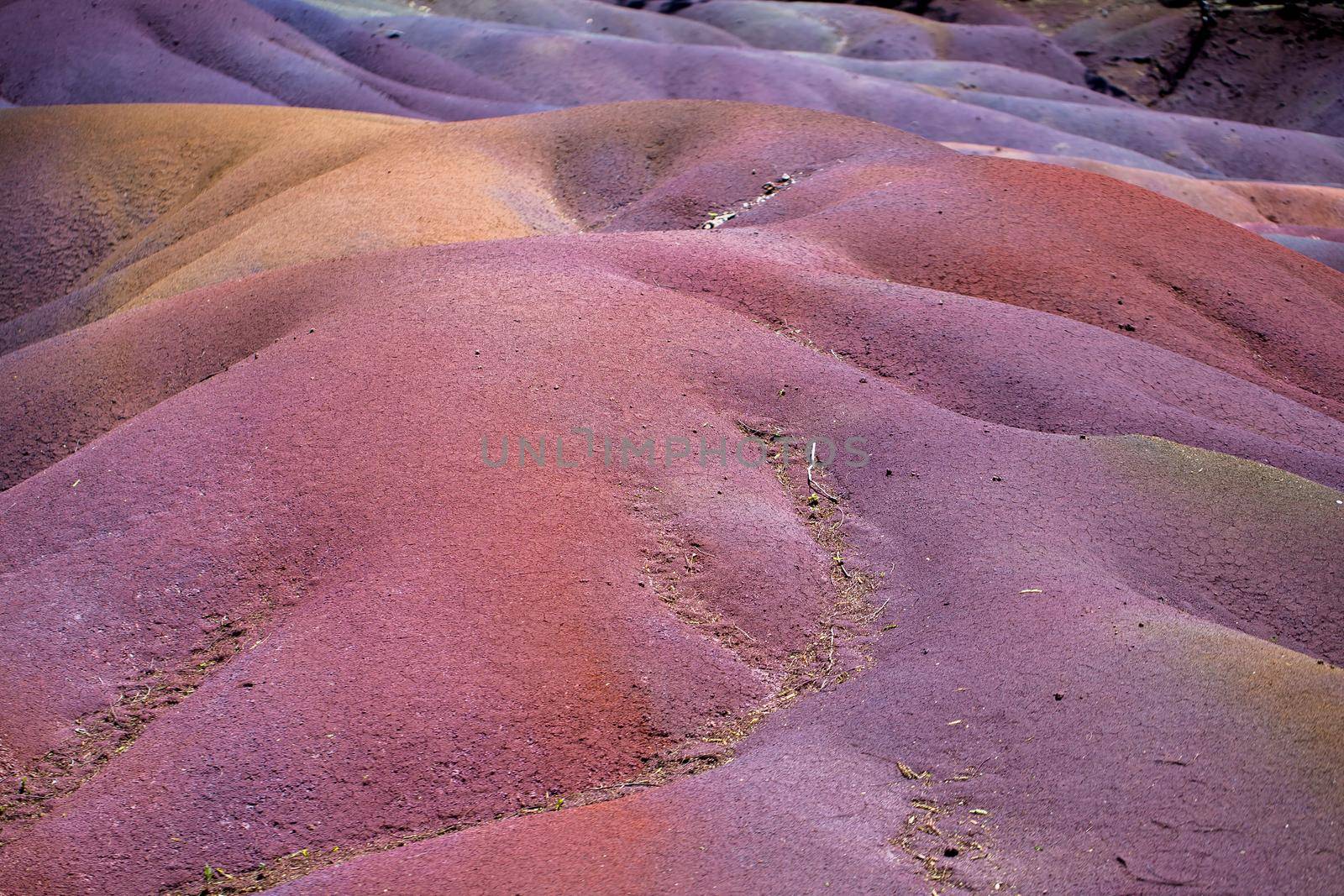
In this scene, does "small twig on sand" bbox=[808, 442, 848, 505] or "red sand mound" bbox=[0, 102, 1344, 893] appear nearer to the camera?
"red sand mound" bbox=[0, 102, 1344, 893]

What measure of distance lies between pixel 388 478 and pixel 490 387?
37.7 inches

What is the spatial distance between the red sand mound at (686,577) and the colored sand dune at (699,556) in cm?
2

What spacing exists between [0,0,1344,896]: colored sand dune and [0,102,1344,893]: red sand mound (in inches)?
0.9

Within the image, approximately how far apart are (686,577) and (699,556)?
164 mm

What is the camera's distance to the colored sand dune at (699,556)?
13.7 ft

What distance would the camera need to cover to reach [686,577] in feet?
18.1

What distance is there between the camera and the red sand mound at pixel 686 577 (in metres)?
4.14

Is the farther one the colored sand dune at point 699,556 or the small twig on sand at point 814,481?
the small twig on sand at point 814,481

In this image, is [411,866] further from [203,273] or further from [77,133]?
[77,133]

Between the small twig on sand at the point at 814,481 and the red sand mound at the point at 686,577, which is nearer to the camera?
the red sand mound at the point at 686,577

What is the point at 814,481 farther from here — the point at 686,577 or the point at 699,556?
the point at 686,577

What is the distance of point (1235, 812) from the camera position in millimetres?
3898

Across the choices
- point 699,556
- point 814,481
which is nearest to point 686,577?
point 699,556

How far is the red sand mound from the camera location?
4145 mm
